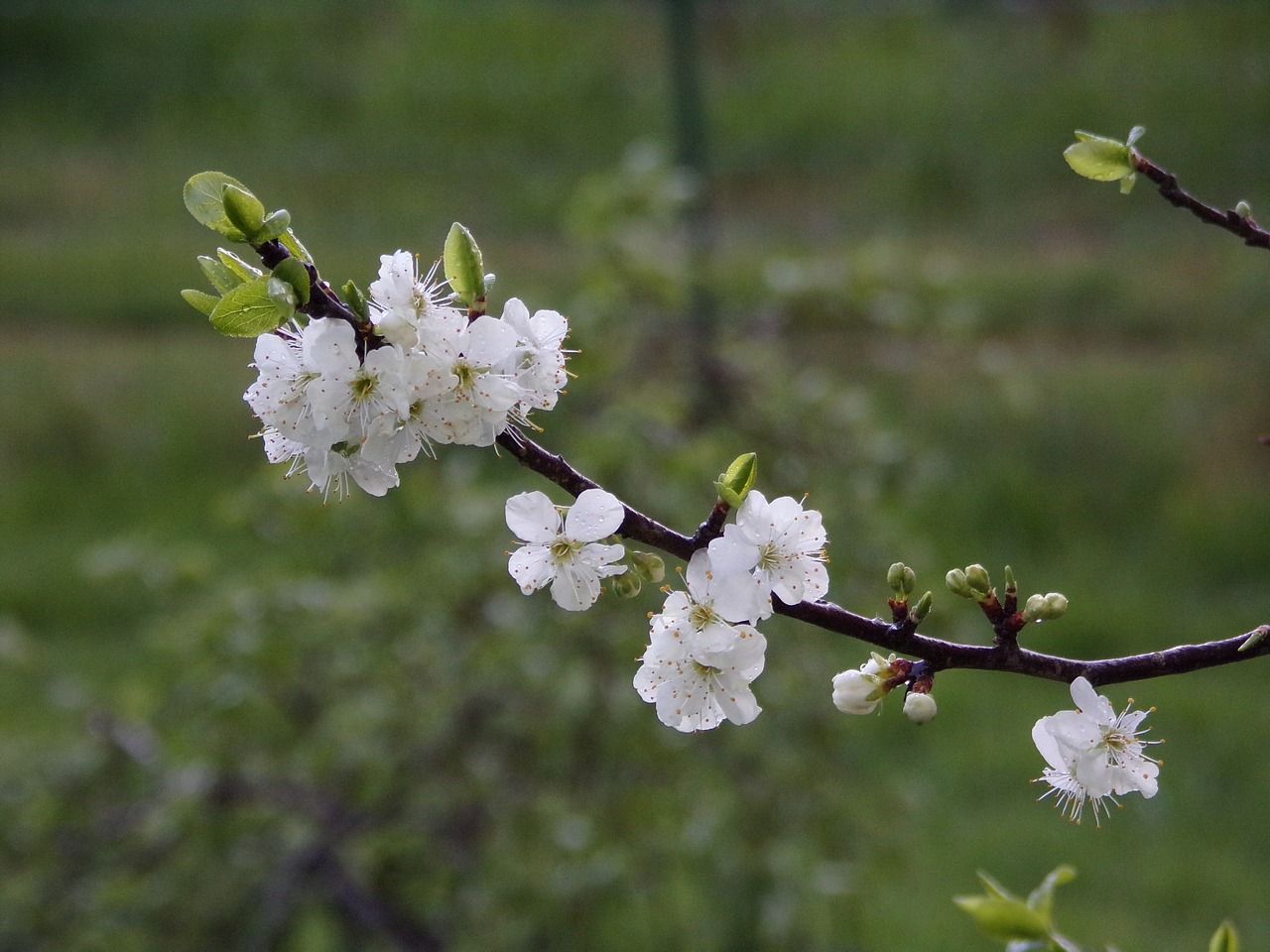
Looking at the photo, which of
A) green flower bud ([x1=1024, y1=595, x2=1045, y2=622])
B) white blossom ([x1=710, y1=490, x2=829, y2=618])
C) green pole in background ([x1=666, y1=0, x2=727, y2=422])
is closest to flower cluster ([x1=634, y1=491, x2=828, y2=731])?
white blossom ([x1=710, y1=490, x2=829, y2=618])

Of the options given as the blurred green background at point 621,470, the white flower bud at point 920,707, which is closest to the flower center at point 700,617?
the white flower bud at point 920,707

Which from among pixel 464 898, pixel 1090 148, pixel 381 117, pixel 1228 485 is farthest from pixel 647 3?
pixel 1090 148

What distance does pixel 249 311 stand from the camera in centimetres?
61

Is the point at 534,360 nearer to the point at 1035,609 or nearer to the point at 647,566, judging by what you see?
the point at 647,566

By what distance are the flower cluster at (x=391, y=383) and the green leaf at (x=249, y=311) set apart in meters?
0.02

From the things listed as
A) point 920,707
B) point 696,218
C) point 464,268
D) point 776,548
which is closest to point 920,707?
point 920,707

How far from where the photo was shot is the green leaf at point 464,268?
0.67 m

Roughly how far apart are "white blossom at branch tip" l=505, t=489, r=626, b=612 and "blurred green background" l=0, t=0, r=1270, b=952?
3.13 feet

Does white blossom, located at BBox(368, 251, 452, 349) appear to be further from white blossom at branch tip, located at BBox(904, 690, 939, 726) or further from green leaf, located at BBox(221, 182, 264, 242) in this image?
white blossom at branch tip, located at BBox(904, 690, 939, 726)

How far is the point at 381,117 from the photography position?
421 cm

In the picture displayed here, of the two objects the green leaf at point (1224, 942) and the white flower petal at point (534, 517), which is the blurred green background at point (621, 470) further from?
the green leaf at point (1224, 942)

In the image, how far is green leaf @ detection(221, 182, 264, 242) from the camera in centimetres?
60

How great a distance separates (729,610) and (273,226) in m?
0.28

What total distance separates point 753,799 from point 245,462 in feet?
7.91
